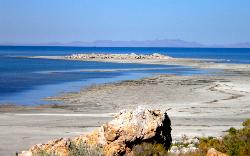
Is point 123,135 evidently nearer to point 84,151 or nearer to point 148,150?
point 148,150

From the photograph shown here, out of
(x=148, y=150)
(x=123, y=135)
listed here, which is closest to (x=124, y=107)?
(x=123, y=135)

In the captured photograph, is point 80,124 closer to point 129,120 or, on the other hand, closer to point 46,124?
point 46,124

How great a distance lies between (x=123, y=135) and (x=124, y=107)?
18404 millimetres

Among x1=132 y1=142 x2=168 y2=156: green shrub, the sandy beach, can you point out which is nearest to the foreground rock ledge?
x1=132 y1=142 x2=168 y2=156: green shrub

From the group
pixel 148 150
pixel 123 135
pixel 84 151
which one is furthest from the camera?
pixel 123 135

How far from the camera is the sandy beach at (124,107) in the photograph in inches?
795

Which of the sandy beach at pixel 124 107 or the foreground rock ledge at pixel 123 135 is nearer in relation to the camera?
the foreground rock ledge at pixel 123 135

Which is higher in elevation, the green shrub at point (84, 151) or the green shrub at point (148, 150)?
the green shrub at point (84, 151)

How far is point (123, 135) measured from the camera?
37.4 ft

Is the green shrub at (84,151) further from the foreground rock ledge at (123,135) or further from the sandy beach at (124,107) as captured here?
the sandy beach at (124,107)

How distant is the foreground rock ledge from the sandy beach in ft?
17.2

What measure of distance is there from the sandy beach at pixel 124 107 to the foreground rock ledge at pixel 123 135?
17.2 feet

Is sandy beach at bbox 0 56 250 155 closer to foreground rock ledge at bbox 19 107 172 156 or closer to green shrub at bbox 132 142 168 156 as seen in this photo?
foreground rock ledge at bbox 19 107 172 156

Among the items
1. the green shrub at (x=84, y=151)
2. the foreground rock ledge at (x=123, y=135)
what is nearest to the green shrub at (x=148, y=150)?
the foreground rock ledge at (x=123, y=135)
